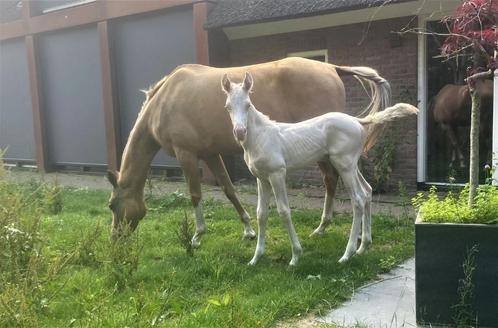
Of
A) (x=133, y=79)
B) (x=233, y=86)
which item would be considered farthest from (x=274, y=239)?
(x=133, y=79)

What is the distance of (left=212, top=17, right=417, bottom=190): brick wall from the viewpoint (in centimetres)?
864

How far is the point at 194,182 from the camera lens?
5949 millimetres

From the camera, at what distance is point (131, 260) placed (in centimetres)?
464

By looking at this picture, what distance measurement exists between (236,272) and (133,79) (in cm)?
847

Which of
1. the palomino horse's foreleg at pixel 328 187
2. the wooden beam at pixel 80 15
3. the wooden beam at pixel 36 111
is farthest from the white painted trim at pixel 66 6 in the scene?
the palomino horse's foreleg at pixel 328 187

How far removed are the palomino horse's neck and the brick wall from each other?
12.9 ft

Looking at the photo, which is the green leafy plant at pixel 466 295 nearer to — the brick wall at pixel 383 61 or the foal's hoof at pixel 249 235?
the foal's hoof at pixel 249 235

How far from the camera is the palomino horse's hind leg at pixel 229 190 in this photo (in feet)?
20.5

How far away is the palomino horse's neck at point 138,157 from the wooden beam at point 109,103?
258 inches

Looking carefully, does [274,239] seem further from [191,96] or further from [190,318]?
[190,318]

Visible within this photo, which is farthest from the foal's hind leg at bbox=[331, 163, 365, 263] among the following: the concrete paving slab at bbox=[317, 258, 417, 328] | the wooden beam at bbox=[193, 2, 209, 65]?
the wooden beam at bbox=[193, 2, 209, 65]

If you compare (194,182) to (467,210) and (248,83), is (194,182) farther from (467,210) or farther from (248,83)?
(467,210)

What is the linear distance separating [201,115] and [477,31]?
3304 millimetres

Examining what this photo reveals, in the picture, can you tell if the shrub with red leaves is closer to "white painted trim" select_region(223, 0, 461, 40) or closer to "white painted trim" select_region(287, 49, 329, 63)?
"white painted trim" select_region(223, 0, 461, 40)
